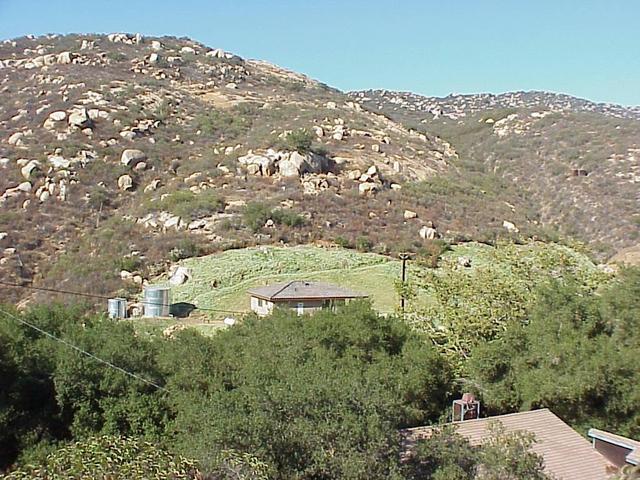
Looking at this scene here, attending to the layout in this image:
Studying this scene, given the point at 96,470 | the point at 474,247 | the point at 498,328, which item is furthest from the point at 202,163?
the point at 96,470

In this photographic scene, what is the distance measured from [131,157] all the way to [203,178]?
19.3ft

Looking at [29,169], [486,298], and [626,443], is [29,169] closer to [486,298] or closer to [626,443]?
[486,298]

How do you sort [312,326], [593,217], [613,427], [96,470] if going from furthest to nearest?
[593,217] < [312,326] < [613,427] < [96,470]

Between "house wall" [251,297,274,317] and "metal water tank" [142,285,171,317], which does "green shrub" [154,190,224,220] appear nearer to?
"metal water tank" [142,285,171,317]

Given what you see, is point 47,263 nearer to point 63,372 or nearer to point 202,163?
point 202,163

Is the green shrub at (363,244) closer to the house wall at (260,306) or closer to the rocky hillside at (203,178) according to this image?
→ the rocky hillside at (203,178)

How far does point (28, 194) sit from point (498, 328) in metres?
31.9

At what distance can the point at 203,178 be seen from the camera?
44719 mm

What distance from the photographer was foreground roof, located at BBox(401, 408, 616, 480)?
42.2 ft

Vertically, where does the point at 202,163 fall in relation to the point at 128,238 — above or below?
above

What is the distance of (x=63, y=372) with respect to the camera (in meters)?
15.2

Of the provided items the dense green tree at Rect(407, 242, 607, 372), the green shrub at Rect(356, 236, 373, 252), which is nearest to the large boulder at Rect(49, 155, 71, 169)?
the green shrub at Rect(356, 236, 373, 252)

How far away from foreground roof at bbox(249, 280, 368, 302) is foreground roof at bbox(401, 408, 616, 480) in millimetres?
15101

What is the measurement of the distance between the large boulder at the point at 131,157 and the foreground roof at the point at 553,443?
36951 mm
